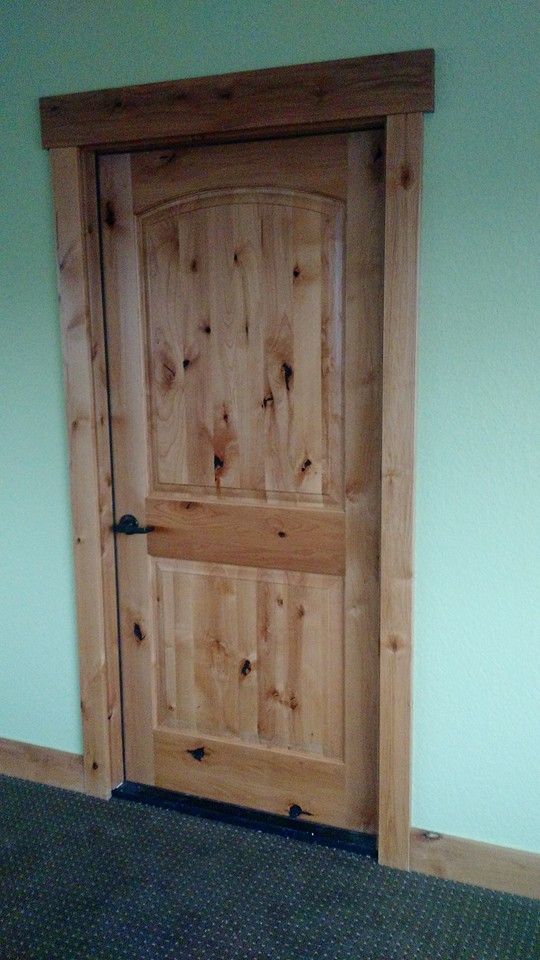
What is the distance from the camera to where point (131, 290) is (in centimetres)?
223

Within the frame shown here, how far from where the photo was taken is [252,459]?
2.20 metres

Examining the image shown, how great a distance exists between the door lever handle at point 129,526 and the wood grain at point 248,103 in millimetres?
1049

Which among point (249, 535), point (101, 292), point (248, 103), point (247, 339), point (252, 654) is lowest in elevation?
point (252, 654)

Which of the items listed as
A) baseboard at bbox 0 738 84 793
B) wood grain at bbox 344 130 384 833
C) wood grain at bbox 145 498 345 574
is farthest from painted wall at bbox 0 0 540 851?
baseboard at bbox 0 738 84 793

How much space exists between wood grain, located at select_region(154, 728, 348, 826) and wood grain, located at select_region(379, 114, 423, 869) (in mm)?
203

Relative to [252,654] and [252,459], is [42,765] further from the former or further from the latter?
[252,459]

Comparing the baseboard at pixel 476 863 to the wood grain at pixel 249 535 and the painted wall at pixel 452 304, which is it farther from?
the wood grain at pixel 249 535

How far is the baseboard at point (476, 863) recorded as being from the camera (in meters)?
2.01

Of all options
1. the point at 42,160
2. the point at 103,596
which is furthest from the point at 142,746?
the point at 42,160

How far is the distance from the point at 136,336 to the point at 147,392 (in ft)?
0.53

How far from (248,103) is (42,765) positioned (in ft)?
6.77

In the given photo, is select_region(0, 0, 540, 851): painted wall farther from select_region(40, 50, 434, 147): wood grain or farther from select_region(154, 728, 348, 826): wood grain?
select_region(154, 728, 348, 826): wood grain

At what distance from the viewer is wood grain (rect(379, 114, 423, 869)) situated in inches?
72.6

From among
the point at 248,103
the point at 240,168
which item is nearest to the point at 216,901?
the point at 240,168
